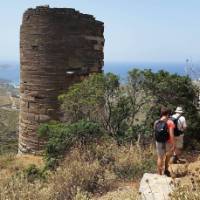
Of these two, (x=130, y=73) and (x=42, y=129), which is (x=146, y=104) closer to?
(x=130, y=73)

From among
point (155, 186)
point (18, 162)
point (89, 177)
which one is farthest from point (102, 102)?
point (155, 186)

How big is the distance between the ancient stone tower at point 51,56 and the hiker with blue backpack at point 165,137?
24.5ft

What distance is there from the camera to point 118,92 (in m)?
12.9

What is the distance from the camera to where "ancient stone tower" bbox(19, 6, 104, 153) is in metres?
15.8

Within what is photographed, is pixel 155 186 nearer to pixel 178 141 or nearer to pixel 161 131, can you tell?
pixel 161 131

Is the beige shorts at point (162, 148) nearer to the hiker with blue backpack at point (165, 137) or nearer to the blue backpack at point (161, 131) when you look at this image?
the hiker with blue backpack at point (165, 137)

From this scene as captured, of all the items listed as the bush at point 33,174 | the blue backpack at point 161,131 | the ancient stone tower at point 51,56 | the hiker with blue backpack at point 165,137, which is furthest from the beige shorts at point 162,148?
the ancient stone tower at point 51,56

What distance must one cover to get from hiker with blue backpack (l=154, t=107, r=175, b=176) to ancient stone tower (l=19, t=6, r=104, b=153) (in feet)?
24.5

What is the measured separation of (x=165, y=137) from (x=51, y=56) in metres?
7.79

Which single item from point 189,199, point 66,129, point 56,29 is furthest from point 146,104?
point 189,199

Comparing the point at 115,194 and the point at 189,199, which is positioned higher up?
the point at 189,199

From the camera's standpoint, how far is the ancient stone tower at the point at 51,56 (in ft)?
51.7

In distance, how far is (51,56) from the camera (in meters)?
15.8

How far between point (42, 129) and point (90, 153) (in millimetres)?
2320
